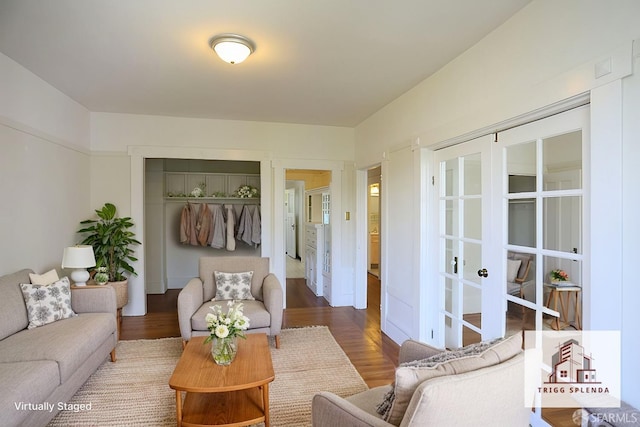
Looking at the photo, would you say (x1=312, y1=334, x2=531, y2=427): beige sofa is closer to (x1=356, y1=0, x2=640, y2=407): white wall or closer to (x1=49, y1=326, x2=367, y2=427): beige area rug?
(x1=356, y1=0, x2=640, y2=407): white wall

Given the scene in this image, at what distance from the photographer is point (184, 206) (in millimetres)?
6000

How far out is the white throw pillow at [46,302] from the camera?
8.66ft

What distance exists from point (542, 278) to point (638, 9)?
138 cm

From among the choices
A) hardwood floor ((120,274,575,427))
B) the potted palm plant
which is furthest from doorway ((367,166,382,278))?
the potted palm plant

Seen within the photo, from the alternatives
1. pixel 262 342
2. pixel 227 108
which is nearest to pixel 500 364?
pixel 262 342

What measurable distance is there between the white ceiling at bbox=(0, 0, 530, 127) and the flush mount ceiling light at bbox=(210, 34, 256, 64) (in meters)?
0.06

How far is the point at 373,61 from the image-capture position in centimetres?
283

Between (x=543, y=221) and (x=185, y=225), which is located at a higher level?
(x=543, y=221)

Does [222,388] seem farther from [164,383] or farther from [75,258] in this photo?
[75,258]

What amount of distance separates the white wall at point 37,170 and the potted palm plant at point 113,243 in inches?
7.5

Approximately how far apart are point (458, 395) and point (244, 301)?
9.07 feet

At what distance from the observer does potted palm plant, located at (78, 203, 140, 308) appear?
4.07 metres

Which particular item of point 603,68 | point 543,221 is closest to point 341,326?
point 543,221

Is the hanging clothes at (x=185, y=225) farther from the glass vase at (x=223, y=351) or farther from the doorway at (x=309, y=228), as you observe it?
the glass vase at (x=223, y=351)
